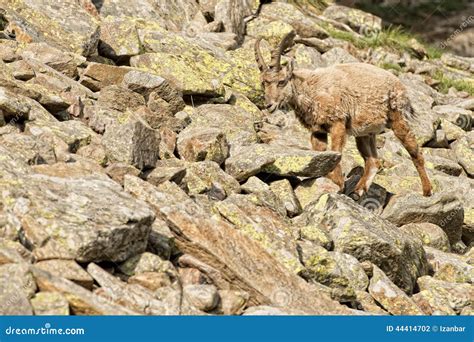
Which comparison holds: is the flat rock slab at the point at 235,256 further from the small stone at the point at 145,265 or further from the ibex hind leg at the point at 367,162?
the ibex hind leg at the point at 367,162

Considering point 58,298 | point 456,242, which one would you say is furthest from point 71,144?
point 456,242

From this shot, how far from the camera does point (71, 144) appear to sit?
13828 mm

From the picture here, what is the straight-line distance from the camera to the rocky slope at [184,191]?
32.2ft

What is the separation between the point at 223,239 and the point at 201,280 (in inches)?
34.8

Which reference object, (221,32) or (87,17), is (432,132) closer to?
(221,32)

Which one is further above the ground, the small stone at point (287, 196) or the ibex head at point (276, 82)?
the ibex head at point (276, 82)

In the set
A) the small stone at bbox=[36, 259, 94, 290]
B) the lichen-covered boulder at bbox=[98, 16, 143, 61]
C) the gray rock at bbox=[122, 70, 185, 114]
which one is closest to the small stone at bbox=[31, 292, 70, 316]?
the small stone at bbox=[36, 259, 94, 290]

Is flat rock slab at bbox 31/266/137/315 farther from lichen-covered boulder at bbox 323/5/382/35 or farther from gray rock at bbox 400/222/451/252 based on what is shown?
lichen-covered boulder at bbox 323/5/382/35

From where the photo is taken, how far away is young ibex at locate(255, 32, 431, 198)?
56.2 feet

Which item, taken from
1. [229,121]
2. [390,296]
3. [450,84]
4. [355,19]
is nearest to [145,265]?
[390,296]

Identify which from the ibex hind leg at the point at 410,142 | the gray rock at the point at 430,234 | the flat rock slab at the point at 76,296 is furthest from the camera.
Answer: the ibex hind leg at the point at 410,142

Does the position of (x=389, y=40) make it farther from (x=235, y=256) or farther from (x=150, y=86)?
(x=235, y=256)

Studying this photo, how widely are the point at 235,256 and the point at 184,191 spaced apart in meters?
2.35

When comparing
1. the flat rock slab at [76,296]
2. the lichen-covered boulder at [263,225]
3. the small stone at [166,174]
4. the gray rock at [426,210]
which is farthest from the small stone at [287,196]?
the flat rock slab at [76,296]
